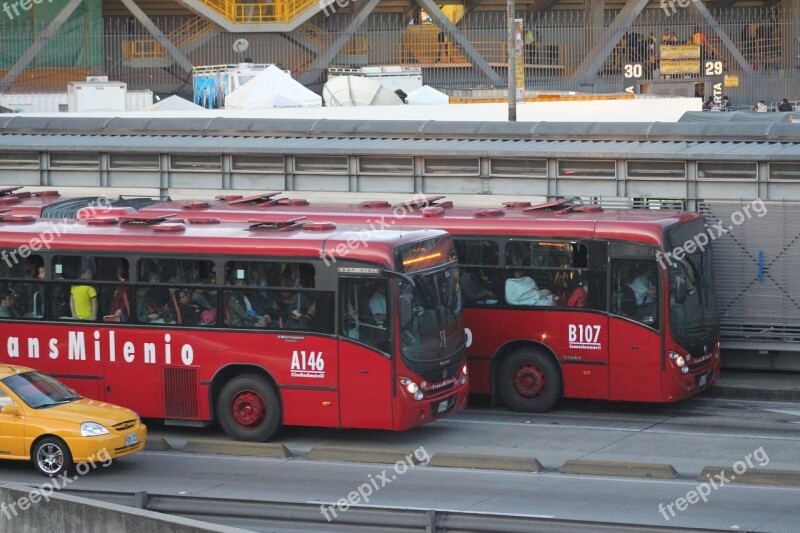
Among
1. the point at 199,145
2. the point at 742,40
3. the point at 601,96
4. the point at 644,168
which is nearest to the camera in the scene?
the point at 644,168

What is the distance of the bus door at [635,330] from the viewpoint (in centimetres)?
1750

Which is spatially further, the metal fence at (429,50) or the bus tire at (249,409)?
the metal fence at (429,50)

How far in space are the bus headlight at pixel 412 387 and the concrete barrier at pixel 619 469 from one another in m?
2.06

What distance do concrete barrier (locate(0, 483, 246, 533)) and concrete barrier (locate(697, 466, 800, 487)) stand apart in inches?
237

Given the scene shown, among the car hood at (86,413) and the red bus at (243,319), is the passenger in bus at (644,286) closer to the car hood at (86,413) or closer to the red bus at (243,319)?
the red bus at (243,319)

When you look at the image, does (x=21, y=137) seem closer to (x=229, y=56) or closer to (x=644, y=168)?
(x=644, y=168)

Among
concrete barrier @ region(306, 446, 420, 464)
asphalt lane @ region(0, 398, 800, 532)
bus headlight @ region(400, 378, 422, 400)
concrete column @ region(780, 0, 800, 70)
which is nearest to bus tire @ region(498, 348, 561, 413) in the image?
asphalt lane @ region(0, 398, 800, 532)

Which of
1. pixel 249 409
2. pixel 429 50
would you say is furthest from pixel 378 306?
pixel 429 50

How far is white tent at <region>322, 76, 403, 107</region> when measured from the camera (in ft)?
141

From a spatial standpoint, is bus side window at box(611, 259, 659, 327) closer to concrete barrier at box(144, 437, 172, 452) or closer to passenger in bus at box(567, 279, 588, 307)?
passenger in bus at box(567, 279, 588, 307)

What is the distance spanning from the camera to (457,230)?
1855 cm

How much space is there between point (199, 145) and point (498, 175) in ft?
18.9

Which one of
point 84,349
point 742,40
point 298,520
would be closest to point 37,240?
point 84,349

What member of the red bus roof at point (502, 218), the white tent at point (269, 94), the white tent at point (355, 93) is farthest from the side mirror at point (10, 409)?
the white tent at point (355, 93)
